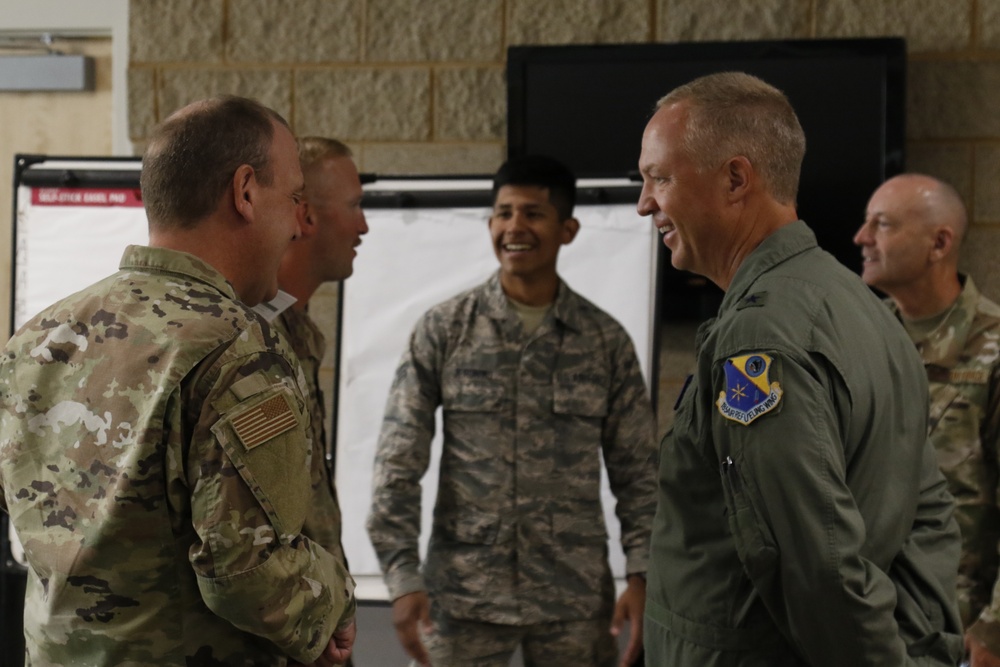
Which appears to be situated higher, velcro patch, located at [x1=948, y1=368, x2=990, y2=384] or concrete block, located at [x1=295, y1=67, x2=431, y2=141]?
concrete block, located at [x1=295, y1=67, x2=431, y2=141]

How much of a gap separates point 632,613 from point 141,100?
232 centimetres

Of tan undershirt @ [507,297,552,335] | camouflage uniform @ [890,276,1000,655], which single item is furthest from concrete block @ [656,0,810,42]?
camouflage uniform @ [890,276,1000,655]

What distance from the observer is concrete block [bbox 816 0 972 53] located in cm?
322

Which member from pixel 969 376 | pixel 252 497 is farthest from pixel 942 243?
pixel 252 497

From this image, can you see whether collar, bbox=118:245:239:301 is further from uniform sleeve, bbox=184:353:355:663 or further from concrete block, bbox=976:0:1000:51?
concrete block, bbox=976:0:1000:51

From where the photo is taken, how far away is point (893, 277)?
271 centimetres

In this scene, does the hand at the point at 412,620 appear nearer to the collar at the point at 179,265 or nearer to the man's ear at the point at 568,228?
the man's ear at the point at 568,228

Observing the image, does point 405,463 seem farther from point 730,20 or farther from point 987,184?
point 987,184

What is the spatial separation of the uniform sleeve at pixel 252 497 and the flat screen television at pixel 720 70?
1.85m

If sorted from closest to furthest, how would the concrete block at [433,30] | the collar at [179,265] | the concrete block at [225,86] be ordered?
1. the collar at [179,265]
2. the concrete block at [433,30]
3. the concrete block at [225,86]

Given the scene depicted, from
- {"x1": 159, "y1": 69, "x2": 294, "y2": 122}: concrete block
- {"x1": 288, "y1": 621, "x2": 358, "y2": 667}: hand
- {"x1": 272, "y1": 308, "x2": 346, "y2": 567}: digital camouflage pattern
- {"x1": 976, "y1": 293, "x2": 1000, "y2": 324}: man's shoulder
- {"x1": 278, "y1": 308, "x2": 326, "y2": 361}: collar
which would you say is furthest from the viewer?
{"x1": 159, "y1": 69, "x2": 294, "y2": 122}: concrete block

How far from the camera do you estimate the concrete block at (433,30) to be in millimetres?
3439

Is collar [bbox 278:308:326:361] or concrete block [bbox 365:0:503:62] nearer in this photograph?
collar [bbox 278:308:326:361]

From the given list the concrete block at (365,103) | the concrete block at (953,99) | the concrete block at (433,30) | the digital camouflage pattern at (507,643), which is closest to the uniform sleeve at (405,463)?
the digital camouflage pattern at (507,643)
